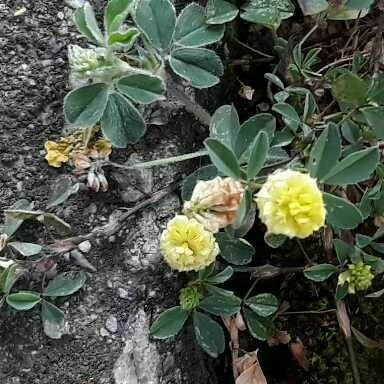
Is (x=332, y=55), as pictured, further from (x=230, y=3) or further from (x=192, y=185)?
(x=192, y=185)

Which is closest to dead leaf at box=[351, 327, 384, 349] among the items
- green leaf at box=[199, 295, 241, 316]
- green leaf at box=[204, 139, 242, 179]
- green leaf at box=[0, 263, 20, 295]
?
green leaf at box=[199, 295, 241, 316]

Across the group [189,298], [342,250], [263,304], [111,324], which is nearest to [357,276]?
[342,250]

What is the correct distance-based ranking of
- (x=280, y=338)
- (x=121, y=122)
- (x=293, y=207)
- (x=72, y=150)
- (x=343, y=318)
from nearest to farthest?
1. (x=293, y=207)
2. (x=121, y=122)
3. (x=72, y=150)
4. (x=343, y=318)
5. (x=280, y=338)

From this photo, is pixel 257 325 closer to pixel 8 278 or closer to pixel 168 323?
pixel 168 323

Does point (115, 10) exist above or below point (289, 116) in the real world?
above

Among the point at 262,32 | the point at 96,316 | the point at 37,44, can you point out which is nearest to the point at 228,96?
the point at 262,32

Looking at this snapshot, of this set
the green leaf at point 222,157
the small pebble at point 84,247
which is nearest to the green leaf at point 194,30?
the green leaf at point 222,157

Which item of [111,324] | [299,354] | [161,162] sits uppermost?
[161,162]

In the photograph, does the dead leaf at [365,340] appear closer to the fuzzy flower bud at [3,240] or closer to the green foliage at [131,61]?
the green foliage at [131,61]
